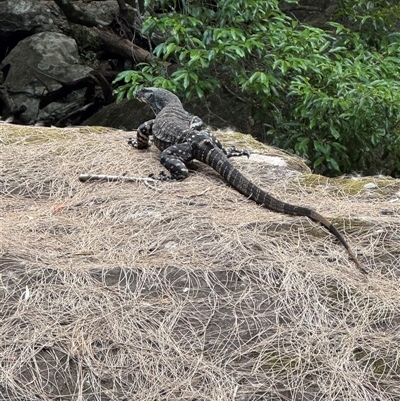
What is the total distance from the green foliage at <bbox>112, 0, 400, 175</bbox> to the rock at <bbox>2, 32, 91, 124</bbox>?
11.2 ft

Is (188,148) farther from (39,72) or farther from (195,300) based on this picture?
(39,72)

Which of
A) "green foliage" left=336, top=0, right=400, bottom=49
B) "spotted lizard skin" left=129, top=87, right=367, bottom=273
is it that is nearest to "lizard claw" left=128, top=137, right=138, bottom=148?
"spotted lizard skin" left=129, top=87, right=367, bottom=273

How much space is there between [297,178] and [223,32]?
2063 millimetres

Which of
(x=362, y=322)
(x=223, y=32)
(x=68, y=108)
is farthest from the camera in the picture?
(x=68, y=108)

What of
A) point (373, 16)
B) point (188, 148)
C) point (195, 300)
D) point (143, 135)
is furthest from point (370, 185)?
point (373, 16)

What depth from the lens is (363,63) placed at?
7242 millimetres

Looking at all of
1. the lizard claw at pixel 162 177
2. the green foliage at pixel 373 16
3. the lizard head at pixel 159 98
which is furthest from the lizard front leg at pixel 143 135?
the green foliage at pixel 373 16

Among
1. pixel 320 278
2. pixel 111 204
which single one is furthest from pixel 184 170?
pixel 320 278

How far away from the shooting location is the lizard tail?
4230mm

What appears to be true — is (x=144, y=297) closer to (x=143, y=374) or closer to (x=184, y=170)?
(x=143, y=374)

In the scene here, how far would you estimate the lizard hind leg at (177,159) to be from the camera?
5504 millimetres

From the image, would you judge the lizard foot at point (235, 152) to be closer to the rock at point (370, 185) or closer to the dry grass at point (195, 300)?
the dry grass at point (195, 300)

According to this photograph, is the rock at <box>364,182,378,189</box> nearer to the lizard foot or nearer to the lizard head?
the lizard foot

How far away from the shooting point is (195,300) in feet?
11.6
